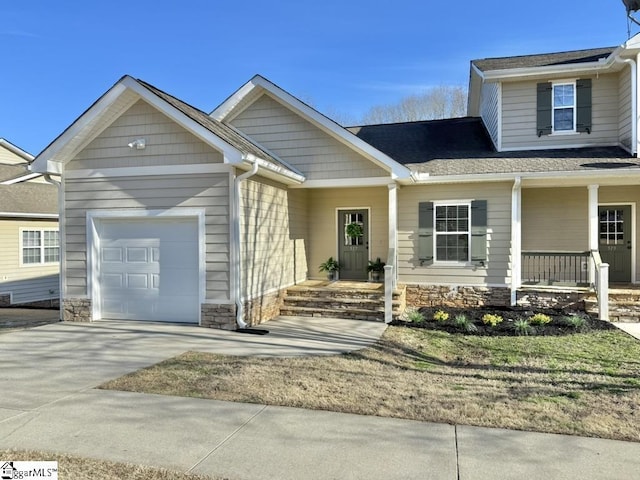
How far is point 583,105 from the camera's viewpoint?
1116cm

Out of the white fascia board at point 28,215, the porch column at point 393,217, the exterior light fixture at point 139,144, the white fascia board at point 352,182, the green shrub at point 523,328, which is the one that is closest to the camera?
the green shrub at point 523,328

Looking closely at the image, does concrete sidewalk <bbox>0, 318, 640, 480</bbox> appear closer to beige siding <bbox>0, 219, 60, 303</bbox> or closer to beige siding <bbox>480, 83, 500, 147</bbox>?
beige siding <bbox>480, 83, 500, 147</bbox>

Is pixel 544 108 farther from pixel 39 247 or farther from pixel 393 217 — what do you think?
pixel 39 247

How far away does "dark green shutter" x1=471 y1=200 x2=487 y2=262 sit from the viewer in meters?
10.5

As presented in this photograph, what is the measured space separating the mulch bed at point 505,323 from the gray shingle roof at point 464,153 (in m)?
3.00

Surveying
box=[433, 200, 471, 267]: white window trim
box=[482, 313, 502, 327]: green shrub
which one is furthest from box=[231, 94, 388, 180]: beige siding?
box=[482, 313, 502, 327]: green shrub

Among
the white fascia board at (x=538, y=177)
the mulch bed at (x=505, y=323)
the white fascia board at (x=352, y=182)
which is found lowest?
the mulch bed at (x=505, y=323)

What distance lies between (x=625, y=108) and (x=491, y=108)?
122 inches

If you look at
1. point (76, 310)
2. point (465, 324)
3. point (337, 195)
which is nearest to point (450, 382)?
point (465, 324)

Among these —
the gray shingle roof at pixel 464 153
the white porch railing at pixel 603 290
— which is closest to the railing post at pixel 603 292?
the white porch railing at pixel 603 290

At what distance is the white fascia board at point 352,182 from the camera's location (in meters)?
9.89

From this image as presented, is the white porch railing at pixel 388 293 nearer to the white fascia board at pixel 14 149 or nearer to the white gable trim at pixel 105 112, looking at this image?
the white gable trim at pixel 105 112

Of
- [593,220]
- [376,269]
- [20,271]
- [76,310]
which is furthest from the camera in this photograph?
[20,271]

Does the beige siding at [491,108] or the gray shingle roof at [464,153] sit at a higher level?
the beige siding at [491,108]
